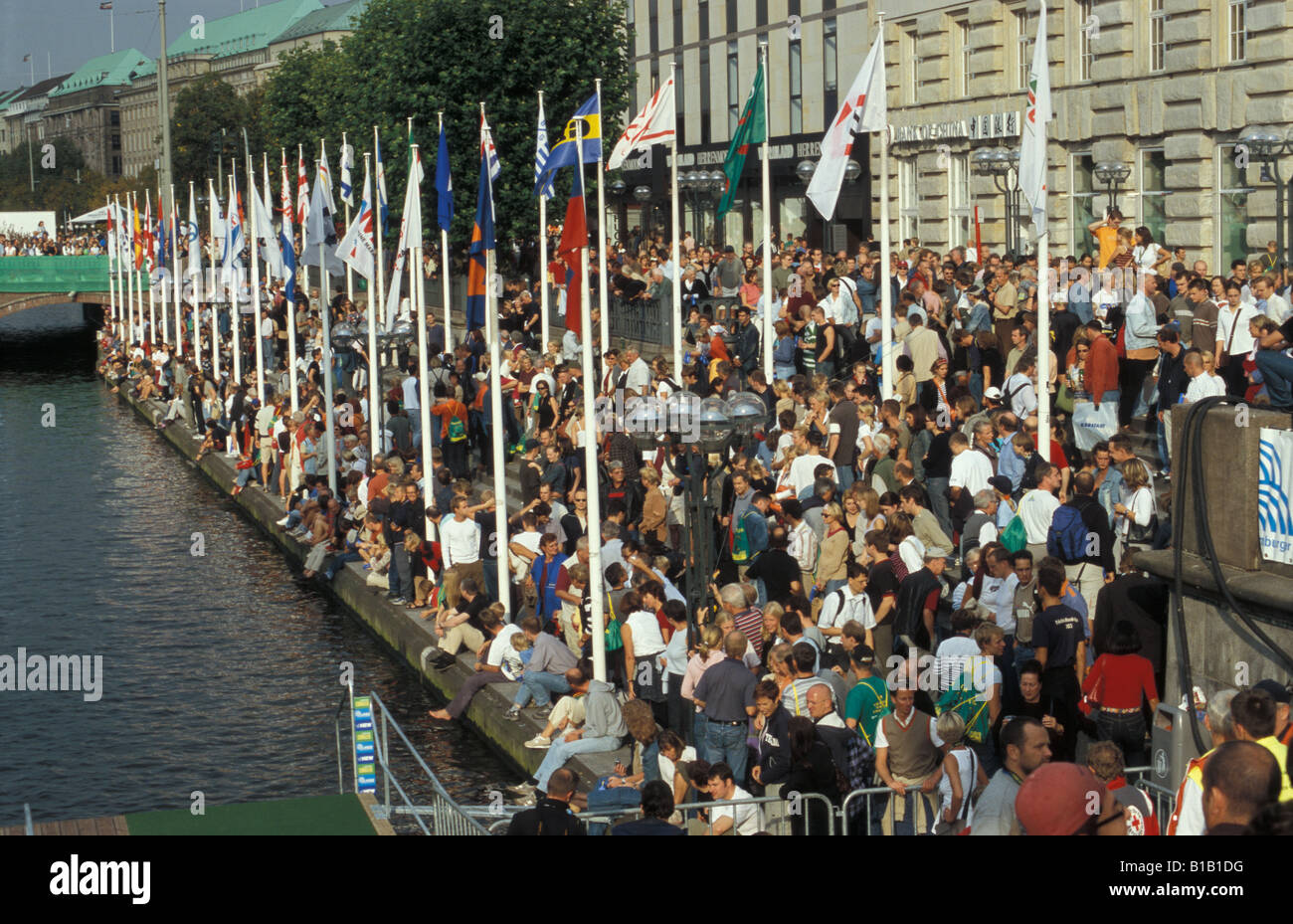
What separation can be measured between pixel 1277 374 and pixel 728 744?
15.8 ft

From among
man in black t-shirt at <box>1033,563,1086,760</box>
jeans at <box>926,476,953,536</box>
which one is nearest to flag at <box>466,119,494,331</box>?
jeans at <box>926,476,953,536</box>

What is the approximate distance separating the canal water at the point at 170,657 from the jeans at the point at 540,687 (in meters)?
0.90

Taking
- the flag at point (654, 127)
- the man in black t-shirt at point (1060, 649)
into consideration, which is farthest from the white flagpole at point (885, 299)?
the man in black t-shirt at point (1060, 649)

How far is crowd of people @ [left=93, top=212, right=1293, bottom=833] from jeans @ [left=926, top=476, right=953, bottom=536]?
43 mm

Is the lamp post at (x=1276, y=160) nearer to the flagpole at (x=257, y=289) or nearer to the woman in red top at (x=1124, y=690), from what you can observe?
the woman in red top at (x=1124, y=690)

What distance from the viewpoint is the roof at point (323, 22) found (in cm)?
15000

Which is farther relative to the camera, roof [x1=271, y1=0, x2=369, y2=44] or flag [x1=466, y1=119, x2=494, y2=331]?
roof [x1=271, y1=0, x2=369, y2=44]

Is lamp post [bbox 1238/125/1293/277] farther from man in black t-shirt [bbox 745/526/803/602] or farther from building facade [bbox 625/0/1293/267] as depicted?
man in black t-shirt [bbox 745/526/803/602]

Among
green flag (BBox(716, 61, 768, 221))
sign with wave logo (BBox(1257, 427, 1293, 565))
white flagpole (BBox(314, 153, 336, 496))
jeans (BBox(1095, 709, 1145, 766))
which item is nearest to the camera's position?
sign with wave logo (BBox(1257, 427, 1293, 565))

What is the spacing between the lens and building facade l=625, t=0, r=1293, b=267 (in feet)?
100

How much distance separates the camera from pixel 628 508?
2288 cm

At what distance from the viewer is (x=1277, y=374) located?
44.2 feet

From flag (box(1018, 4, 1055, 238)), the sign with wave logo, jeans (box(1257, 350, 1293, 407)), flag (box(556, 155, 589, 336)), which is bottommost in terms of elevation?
the sign with wave logo
